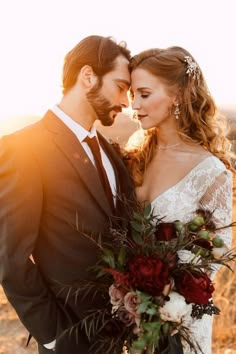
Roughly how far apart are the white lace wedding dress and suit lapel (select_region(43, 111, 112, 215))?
0.60 meters

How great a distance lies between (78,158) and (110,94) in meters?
0.51

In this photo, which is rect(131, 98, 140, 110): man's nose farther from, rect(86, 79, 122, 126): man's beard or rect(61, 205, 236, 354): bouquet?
rect(61, 205, 236, 354): bouquet

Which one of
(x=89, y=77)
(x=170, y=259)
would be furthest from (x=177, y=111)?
(x=170, y=259)

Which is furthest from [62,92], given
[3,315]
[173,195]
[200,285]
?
[3,315]

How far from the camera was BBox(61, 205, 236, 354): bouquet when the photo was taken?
6.91 ft

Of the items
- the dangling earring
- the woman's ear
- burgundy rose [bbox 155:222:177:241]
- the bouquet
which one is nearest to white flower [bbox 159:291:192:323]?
the bouquet

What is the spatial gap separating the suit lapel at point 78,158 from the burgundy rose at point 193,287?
1.77 ft

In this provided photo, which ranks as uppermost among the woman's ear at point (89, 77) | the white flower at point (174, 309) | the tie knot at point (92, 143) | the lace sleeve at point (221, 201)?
the woman's ear at point (89, 77)

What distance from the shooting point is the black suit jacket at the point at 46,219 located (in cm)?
237

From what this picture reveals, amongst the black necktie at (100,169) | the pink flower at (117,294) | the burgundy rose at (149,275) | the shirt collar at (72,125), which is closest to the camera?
the burgundy rose at (149,275)

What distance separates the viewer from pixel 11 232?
93.3 inches

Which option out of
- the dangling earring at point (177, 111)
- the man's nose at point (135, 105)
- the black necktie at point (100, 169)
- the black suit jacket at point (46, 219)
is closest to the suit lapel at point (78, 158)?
the black suit jacket at point (46, 219)

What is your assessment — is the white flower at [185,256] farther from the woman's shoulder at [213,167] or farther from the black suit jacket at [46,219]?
the woman's shoulder at [213,167]

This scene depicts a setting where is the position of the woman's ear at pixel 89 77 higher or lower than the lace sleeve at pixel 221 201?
higher
